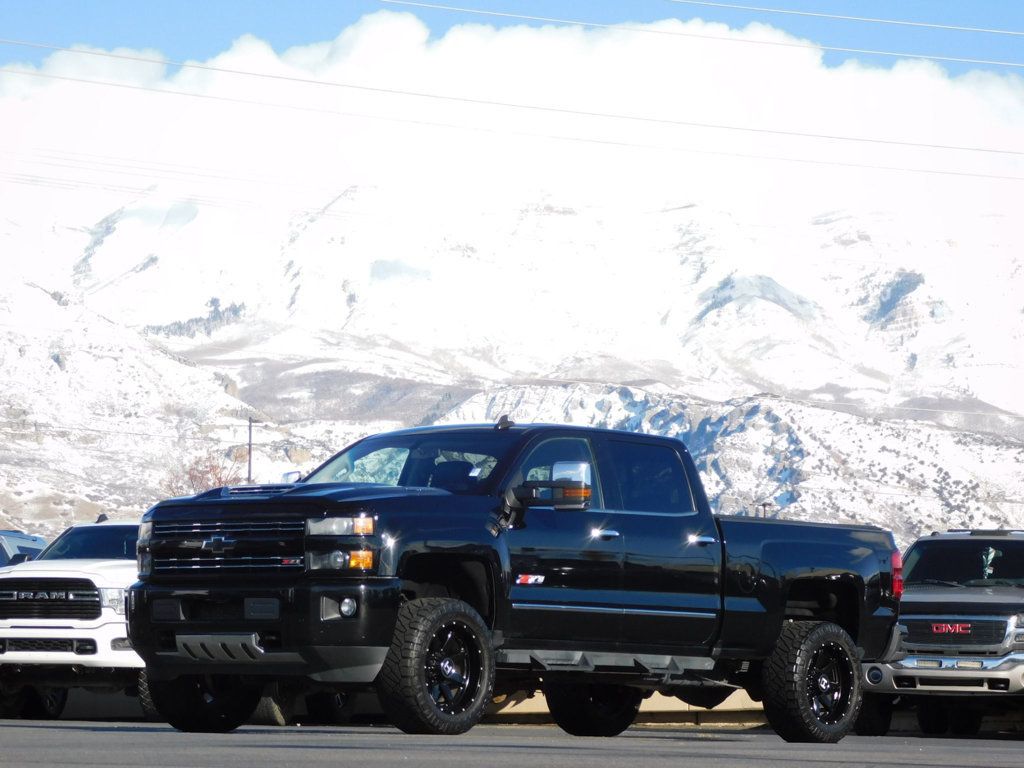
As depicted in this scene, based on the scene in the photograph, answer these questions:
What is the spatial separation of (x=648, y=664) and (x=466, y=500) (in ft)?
6.45

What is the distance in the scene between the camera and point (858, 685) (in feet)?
45.5

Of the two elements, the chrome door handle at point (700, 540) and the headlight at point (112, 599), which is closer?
the chrome door handle at point (700, 540)

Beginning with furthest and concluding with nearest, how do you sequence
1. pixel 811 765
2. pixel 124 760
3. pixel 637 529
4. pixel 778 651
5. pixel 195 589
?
pixel 778 651 → pixel 637 529 → pixel 195 589 → pixel 811 765 → pixel 124 760

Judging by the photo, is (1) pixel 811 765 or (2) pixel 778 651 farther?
(2) pixel 778 651

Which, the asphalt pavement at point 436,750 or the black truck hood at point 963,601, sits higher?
the black truck hood at point 963,601

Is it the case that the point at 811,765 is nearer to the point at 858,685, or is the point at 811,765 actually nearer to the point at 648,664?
the point at 648,664

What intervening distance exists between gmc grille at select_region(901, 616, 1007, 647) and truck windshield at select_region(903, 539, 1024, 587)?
1.25m

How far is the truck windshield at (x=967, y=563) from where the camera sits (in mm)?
19219

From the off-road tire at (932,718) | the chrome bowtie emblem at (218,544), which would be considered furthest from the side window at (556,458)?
the off-road tire at (932,718)

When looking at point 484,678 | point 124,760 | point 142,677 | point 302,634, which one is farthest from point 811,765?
point 142,677

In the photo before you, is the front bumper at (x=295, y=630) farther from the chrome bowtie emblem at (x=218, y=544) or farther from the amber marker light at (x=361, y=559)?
→ the chrome bowtie emblem at (x=218, y=544)

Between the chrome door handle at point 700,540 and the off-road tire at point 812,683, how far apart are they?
1.05 meters

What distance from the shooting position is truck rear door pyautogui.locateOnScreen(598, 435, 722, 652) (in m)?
12.6

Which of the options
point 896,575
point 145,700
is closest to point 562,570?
point 896,575
